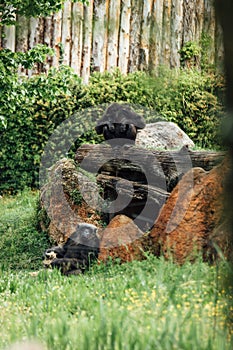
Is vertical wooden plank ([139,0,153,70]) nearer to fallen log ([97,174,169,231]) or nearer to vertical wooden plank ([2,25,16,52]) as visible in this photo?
vertical wooden plank ([2,25,16,52])

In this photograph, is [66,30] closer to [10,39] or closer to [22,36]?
[22,36]

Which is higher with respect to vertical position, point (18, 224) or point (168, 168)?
point (168, 168)

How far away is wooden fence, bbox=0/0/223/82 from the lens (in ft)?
42.7

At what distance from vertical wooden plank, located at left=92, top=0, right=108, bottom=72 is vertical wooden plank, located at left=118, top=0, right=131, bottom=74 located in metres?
0.39

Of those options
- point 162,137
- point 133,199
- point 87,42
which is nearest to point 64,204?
point 133,199

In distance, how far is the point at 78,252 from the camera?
7.27 metres

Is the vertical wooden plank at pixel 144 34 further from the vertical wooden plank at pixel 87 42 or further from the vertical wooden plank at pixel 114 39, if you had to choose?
the vertical wooden plank at pixel 87 42

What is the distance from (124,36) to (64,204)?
616 cm

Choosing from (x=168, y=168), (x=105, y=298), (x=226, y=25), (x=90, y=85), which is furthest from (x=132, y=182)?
(x=226, y=25)

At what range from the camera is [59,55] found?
43.8ft

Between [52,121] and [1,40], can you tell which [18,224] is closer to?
[52,121]

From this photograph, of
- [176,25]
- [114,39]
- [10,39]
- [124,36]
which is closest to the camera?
[10,39]

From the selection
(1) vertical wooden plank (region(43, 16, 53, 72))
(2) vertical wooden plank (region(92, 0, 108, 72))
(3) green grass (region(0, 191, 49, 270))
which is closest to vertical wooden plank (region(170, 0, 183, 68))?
(2) vertical wooden plank (region(92, 0, 108, 72))

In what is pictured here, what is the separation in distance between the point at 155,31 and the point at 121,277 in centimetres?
366
